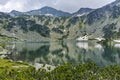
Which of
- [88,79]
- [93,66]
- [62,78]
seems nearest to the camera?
[62,78]

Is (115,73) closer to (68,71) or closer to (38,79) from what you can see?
(68,71)

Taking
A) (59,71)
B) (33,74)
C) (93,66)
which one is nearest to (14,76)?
(33,74)

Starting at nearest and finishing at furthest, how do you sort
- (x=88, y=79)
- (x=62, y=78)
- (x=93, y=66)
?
(x=62, y=78) → (x=88, y=79) → (x=93, y=66)

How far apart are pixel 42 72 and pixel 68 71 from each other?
44.4 ft

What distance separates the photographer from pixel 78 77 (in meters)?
138

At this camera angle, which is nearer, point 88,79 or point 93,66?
point 88,79

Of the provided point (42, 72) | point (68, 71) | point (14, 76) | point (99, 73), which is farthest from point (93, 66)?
point (14, 76)

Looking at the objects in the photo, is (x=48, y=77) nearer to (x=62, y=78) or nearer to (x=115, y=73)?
(x=62, y=78)

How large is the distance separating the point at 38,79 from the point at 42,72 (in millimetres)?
5915

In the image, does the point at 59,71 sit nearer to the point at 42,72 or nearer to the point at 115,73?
the point at 42,72

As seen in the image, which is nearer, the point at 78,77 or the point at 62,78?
the point at 62,78

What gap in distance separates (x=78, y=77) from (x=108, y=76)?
50.8 feet

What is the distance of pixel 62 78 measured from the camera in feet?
417

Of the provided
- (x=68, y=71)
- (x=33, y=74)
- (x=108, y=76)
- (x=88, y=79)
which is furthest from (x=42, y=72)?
(x=108, y=76)
